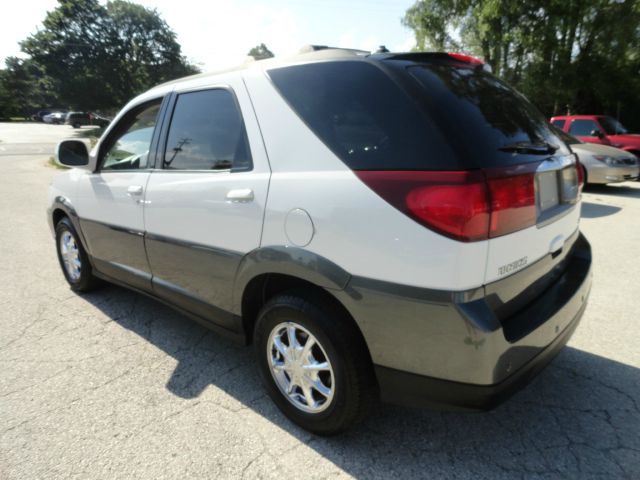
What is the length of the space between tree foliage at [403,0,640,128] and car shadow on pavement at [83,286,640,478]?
1875cm

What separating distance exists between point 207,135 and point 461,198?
1.60 metres

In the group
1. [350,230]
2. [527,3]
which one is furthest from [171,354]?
[527,3]

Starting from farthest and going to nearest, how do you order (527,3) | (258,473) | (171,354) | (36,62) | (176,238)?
(36,62), (527,3), (171,354), (176,238), (258,473)

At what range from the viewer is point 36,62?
41406mm

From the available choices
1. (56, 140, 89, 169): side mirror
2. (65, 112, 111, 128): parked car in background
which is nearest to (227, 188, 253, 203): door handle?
(56, 140, 89, 169): side mirror

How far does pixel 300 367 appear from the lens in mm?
2203

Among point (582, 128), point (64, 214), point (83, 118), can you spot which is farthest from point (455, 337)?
point (83, 118)

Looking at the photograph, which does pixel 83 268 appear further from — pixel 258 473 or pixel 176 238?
pixel 258 473

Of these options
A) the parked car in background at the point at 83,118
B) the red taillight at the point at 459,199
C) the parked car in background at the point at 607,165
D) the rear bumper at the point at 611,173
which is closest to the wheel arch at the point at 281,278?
the red taillight at the point at 459,199

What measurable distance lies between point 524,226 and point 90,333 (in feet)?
10.4

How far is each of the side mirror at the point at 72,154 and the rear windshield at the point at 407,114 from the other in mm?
2254

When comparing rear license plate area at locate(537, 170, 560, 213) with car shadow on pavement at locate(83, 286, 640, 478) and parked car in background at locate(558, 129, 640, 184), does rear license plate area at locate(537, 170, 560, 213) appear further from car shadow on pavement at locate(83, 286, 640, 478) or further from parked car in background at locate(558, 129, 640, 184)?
parked car in background at locate(558, 129, 640, 184)

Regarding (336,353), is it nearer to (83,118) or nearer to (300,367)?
(300,367)

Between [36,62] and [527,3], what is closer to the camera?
[527,3]
